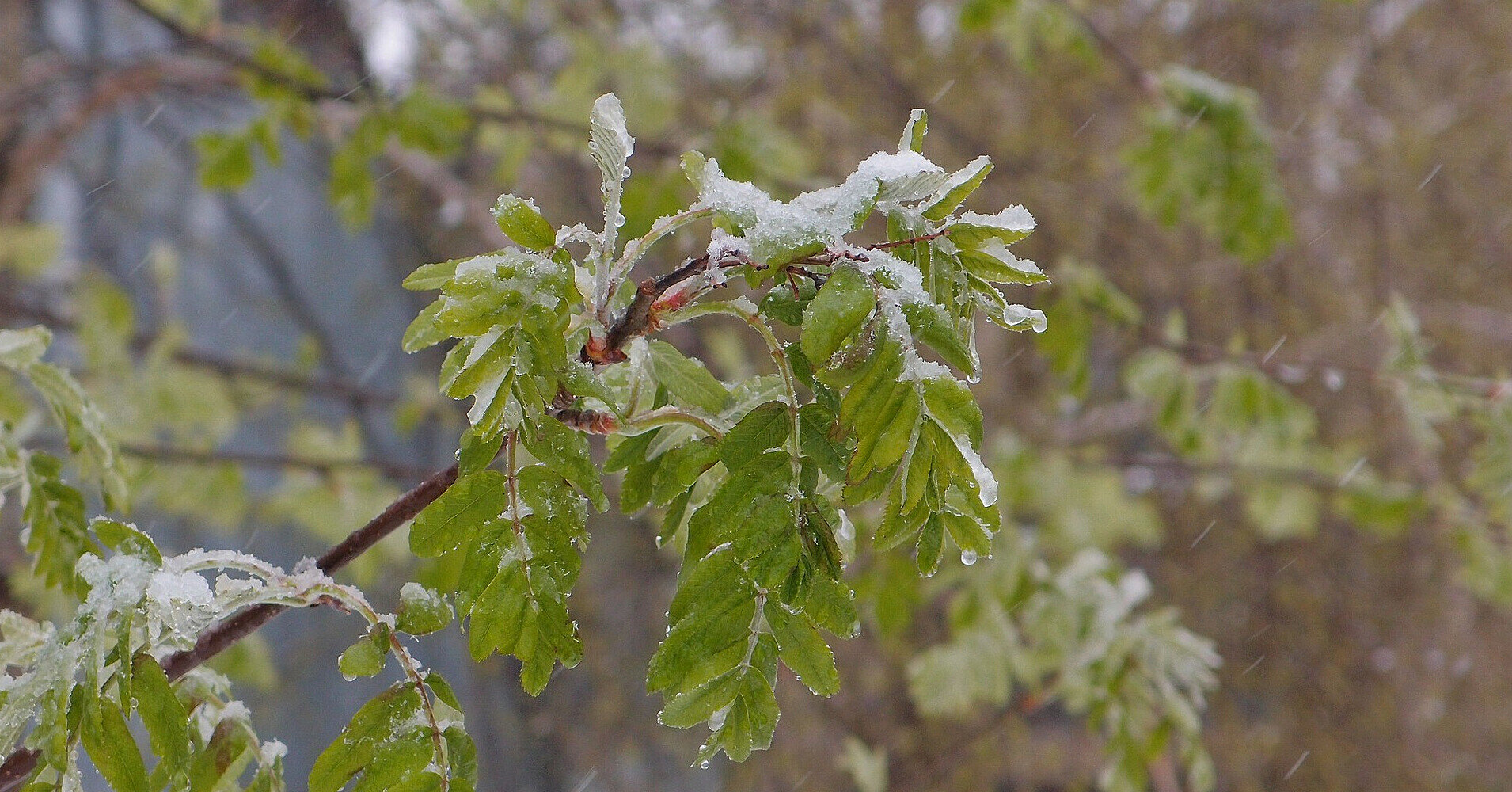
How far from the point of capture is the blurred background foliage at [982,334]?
15.1 feet

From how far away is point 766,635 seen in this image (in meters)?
0.91

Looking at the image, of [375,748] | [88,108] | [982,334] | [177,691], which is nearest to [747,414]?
[375,748]

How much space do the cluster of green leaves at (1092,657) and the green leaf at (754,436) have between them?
1564 mm

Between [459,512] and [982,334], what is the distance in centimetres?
572

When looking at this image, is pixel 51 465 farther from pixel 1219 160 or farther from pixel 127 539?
pixel 1219 160

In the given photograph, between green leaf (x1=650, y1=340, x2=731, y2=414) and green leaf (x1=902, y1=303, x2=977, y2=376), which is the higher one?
green leaf (x1=650, y1=340, x2=731, y2=414)

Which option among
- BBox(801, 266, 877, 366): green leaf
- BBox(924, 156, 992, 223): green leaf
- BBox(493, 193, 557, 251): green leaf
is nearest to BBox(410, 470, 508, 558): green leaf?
BBox(493, 193, 557, 251): green leaf

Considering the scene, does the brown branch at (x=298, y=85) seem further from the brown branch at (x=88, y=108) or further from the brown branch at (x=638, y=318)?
the brown branch at (x=638, y=318)

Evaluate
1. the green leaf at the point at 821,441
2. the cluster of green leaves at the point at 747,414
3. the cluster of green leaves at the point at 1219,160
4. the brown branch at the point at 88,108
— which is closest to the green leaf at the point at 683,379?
the cluster of green leaves at the point at 747,414

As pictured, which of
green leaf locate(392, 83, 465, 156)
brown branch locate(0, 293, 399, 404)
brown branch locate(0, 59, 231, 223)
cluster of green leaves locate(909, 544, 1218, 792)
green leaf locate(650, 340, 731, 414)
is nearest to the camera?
green leaf locate(650, 340, 731, 414)

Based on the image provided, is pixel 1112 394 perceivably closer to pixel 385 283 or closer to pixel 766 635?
pixel 385 283

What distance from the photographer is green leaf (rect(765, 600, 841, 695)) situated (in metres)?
0.92

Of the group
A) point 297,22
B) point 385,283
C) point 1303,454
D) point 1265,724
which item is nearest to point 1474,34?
point 1303,454

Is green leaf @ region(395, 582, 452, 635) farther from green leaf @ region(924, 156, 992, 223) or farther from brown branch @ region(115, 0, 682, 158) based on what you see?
brown branch @ region(115, 0, 682, 158)
